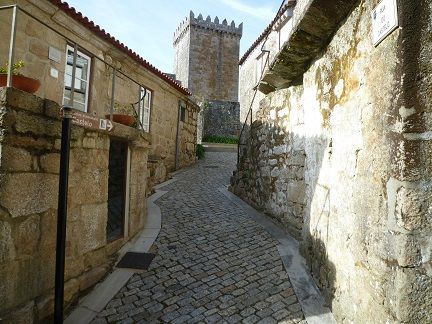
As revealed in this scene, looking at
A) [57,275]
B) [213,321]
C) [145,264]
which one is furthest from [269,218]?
[57,275]

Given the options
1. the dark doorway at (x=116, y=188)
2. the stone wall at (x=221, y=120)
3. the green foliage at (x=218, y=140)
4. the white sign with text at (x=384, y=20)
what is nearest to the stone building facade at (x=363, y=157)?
the white sign with text at (x=384, y=20)

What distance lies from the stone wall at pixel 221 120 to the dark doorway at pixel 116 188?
1908cm

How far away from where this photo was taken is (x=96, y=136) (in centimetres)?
370

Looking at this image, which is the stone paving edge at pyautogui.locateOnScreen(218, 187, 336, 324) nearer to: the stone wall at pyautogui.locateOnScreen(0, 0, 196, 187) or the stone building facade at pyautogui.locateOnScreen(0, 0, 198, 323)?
the stone building facade at pyautogui.locateOnScreen(0, 0, 198, 323)

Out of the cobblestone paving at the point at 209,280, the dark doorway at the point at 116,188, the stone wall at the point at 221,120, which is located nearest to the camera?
the cobblestone paving at the point at 209,280

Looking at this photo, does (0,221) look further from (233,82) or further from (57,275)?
(233,82)

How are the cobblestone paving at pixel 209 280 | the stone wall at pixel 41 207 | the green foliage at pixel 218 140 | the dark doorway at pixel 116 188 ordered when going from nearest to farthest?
the stone wall at pixel 41 207
the cobblestone paving at pixel 209 280
the dark doorway at pixel 116 188
the green foliage at pixel 218 140

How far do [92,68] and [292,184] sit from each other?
617 centimetres

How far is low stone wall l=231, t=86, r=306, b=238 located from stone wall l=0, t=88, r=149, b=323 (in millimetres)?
2875

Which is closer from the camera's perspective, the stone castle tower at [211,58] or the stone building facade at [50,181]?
the stone building facade at [50,181]

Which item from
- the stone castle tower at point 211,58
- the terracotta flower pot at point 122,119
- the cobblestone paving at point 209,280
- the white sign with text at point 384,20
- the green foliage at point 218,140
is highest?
the stone castle tower at point 211,58

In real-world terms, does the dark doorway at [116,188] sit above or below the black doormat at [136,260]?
above

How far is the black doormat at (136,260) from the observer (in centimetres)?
405

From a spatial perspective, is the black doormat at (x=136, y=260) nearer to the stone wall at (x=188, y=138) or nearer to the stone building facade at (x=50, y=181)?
the stone building facade at (x=50, y=181)
